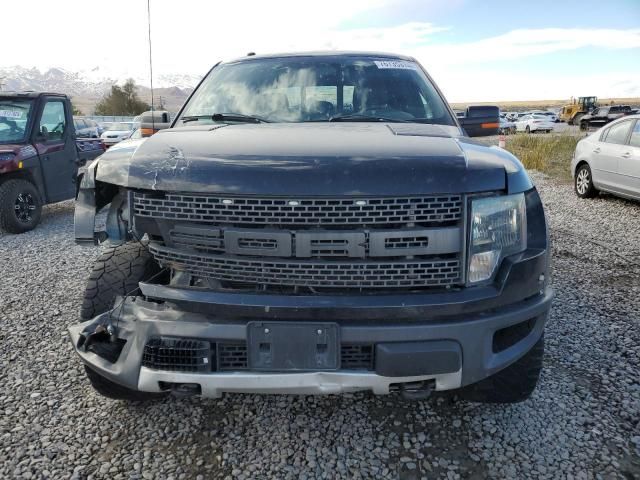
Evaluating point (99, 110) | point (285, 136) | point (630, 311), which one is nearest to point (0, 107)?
point (285, 136)

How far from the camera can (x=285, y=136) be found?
7.66 ft

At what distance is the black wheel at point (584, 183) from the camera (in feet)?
29.4

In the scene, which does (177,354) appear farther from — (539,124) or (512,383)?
(539,124)

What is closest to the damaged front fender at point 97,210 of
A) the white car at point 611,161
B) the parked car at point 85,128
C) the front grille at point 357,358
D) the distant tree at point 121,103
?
the front grille at point 357,358

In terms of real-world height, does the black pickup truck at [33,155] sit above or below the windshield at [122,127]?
below

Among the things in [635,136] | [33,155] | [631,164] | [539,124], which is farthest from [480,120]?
[539,124]

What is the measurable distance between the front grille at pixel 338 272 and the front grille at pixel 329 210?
15cm

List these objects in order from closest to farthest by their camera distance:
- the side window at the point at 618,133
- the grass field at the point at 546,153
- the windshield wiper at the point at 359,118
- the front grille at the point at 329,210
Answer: the front grille at the point at 329,210, the windshield wiper at the point at 359,118, the side window at the point at 618,133, the grass field at the point at 546,153

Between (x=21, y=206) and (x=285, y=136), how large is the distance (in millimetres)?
6398

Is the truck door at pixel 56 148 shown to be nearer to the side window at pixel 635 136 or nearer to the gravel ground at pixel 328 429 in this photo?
the gravel ground at pixel 328 429

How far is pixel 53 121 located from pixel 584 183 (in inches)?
361

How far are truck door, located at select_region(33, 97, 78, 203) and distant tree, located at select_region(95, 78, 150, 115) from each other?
43.5 metres

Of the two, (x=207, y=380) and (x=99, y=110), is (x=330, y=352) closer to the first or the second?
(x=207, y=380)

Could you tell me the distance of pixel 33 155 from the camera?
7285 mm
